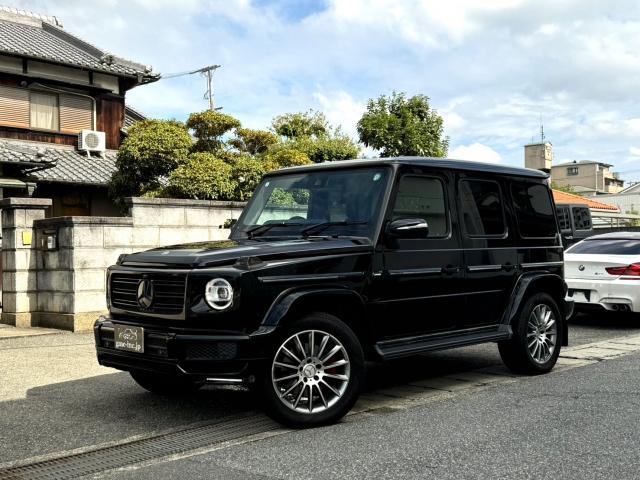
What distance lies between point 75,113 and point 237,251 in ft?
57.6

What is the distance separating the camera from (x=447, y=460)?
4016mm

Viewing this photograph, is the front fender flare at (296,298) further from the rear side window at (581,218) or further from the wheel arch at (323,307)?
the rear side window at (581,218)

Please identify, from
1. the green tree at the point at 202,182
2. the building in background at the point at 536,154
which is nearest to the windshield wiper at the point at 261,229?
the green tree at the point at 202,182

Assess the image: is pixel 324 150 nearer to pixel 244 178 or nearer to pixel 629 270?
pixel 244 178

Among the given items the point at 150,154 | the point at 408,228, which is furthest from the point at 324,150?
the point at 408,228

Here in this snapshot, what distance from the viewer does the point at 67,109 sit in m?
20.4

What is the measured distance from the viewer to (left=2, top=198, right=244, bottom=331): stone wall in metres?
9.70

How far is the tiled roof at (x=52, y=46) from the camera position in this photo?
64.1ft

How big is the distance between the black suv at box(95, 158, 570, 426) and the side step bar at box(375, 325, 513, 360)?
1 cm

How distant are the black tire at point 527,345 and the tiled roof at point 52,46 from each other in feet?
54.6

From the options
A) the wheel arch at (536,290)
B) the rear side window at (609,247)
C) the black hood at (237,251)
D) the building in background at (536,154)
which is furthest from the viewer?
the building in background at (536,154)

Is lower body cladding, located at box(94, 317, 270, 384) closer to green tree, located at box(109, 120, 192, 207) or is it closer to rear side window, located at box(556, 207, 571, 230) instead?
green tree, located at box(109, 120, 192, 207)

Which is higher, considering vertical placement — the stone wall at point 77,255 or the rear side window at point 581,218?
the rear side window at point 581,218

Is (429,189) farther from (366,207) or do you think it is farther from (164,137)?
(164,137)
